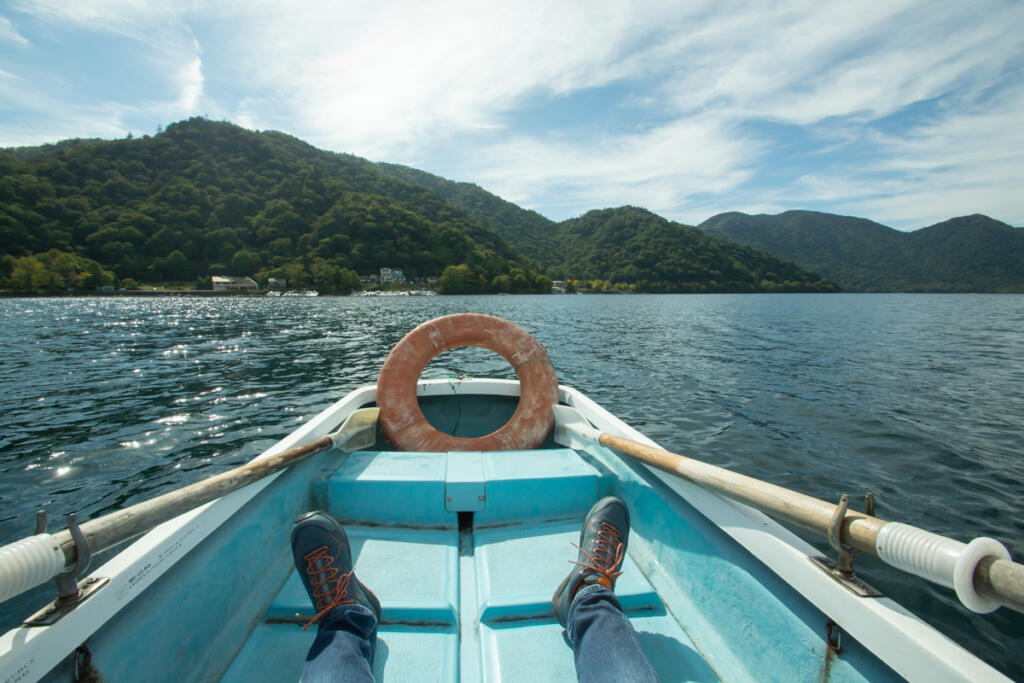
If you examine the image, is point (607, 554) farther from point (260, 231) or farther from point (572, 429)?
point (260, 231)

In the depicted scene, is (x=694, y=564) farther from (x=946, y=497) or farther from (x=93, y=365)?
(x=93, y=365)

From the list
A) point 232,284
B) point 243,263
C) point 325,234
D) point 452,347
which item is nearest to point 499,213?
point 325,234

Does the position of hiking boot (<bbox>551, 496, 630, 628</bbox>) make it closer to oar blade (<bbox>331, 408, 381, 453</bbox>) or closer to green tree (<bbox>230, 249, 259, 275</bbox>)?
oar blade (<bbox>331, 408, 381, 453</bbox>)

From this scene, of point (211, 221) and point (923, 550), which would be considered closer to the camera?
point (923, 550)

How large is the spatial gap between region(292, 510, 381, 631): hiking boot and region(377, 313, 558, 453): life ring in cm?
160

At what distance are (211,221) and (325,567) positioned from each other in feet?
294

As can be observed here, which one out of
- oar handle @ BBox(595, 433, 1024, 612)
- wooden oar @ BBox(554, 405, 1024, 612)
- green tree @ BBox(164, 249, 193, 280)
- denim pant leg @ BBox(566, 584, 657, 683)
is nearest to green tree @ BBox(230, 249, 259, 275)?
green tree @ BBox(164, 249, 193, 280)

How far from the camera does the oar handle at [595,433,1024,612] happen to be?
98cm

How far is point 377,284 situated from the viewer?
263 feet

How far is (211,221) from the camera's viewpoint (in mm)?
72750

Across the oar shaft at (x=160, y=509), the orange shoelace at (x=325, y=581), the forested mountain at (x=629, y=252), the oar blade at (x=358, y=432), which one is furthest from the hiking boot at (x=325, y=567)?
the forested mountain at (x=629, y=252)

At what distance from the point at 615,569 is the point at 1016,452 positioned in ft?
24.6

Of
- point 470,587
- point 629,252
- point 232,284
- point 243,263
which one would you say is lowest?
point 470,587

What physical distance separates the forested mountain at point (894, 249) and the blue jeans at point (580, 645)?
166 m
